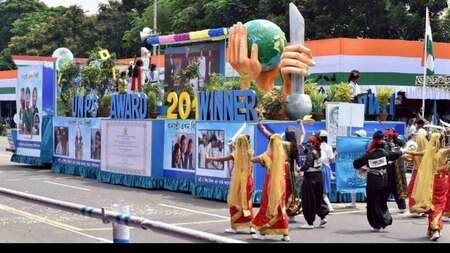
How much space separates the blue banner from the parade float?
2 centimetres

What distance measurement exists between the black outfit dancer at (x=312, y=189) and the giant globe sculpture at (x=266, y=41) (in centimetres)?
567

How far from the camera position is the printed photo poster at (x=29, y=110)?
→ 2248 centimetres

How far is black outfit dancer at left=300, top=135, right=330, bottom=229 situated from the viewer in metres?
10.9

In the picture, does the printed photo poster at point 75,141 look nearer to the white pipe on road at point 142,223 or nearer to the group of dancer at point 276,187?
the group of dancer at point 276,187

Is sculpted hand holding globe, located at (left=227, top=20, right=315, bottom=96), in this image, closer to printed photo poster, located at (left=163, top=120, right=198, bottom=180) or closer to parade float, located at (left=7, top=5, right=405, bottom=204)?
parade float, located at (left=7, top=5, right=405, bottom=204)

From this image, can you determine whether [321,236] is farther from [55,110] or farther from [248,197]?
[55,110]

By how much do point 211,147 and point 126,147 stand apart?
11.6 feet

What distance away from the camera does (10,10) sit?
256 feet

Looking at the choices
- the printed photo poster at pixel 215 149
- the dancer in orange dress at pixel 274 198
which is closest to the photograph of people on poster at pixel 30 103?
the printed photo poster at pixel 215 149

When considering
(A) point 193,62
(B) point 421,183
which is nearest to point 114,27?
(A) point 193,62

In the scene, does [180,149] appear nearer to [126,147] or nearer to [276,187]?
[126,147]

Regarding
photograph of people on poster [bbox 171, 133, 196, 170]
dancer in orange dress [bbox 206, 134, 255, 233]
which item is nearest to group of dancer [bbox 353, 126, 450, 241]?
dancer in orange dress [bbox 206, 134, 255, 233]

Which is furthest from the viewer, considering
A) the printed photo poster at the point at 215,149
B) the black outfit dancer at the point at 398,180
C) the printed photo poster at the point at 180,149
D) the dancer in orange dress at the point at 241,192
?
the printed photo poster at the point at 180,149
